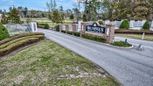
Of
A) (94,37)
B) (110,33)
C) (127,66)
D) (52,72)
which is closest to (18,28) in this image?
(94,37)

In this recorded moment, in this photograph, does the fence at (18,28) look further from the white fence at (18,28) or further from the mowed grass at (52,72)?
the mowed grass at (52,72)

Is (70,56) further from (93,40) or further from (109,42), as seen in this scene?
(93,40)

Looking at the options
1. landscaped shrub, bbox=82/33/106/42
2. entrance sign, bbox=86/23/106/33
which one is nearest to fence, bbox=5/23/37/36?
landscaped shrub, bbox=82/33/106/42

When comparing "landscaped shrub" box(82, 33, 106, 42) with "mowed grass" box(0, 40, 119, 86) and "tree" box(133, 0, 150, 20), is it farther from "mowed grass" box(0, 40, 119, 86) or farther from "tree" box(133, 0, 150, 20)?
"tree" box(133, 0, 150, 20)

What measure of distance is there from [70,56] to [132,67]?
5.46 meters

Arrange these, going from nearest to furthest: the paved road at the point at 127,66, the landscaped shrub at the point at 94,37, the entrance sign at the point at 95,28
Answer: the paved road at the point at 127,66
the landscaped shrub at the point at 94,37
the entrance sign at the point at 95,28

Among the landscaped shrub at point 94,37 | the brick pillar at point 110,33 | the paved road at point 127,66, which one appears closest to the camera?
the paved road at point 127,66

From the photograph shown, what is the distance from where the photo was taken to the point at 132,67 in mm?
14312

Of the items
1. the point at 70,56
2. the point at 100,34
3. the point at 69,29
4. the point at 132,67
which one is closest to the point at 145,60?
the point at 132,67

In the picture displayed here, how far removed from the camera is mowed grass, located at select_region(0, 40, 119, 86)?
39.6ft

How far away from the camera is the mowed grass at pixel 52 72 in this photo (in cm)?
1206

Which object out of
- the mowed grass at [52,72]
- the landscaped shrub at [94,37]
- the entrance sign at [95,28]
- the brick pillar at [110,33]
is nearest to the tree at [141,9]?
the landscaped shrub at [94,37]

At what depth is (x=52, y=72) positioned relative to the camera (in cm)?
1388

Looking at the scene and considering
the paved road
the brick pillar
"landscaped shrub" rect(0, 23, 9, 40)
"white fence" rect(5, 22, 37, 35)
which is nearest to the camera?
the paved road
